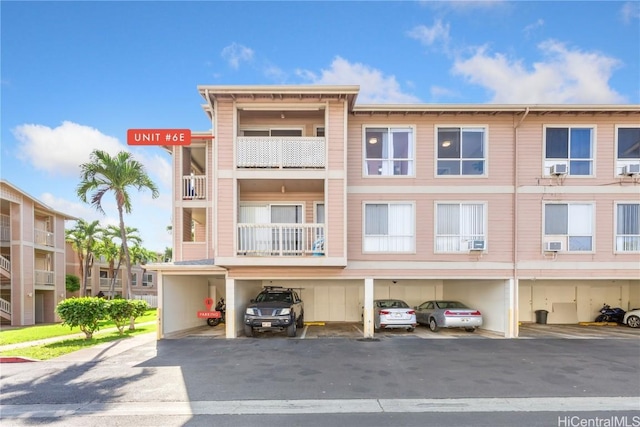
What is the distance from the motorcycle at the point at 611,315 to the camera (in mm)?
15328

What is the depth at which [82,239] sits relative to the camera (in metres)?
33.4

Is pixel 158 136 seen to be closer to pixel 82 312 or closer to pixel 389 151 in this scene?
pixel 82 312

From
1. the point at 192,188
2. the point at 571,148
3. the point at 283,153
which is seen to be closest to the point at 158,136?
the point at 192,188

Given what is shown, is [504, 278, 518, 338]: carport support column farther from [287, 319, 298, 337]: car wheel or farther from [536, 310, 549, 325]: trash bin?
[287, 319, 298, 337]: car wheel

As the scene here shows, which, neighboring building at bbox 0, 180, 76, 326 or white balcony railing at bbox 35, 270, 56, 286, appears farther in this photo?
white balcony railing at bbox 35, 270, 56, 286

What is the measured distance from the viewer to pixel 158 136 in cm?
1102

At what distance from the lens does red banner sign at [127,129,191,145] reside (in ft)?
33.9

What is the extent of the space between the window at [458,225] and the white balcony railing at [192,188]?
955cm

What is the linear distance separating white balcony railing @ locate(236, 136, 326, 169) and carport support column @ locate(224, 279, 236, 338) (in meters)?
4.45

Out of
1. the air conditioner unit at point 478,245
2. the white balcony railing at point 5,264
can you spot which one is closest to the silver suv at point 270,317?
the air conditioner unit at point 478,245

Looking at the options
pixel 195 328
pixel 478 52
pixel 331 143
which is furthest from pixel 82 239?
pixel 478 52

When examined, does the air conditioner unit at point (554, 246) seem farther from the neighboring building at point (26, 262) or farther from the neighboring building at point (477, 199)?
the neighboring building at point (26, 262)

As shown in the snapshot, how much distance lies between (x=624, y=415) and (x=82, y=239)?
4036 centimetres

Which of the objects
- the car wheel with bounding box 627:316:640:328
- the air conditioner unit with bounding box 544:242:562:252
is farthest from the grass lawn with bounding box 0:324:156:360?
the car wheel with bounding box 627:316:640:328
